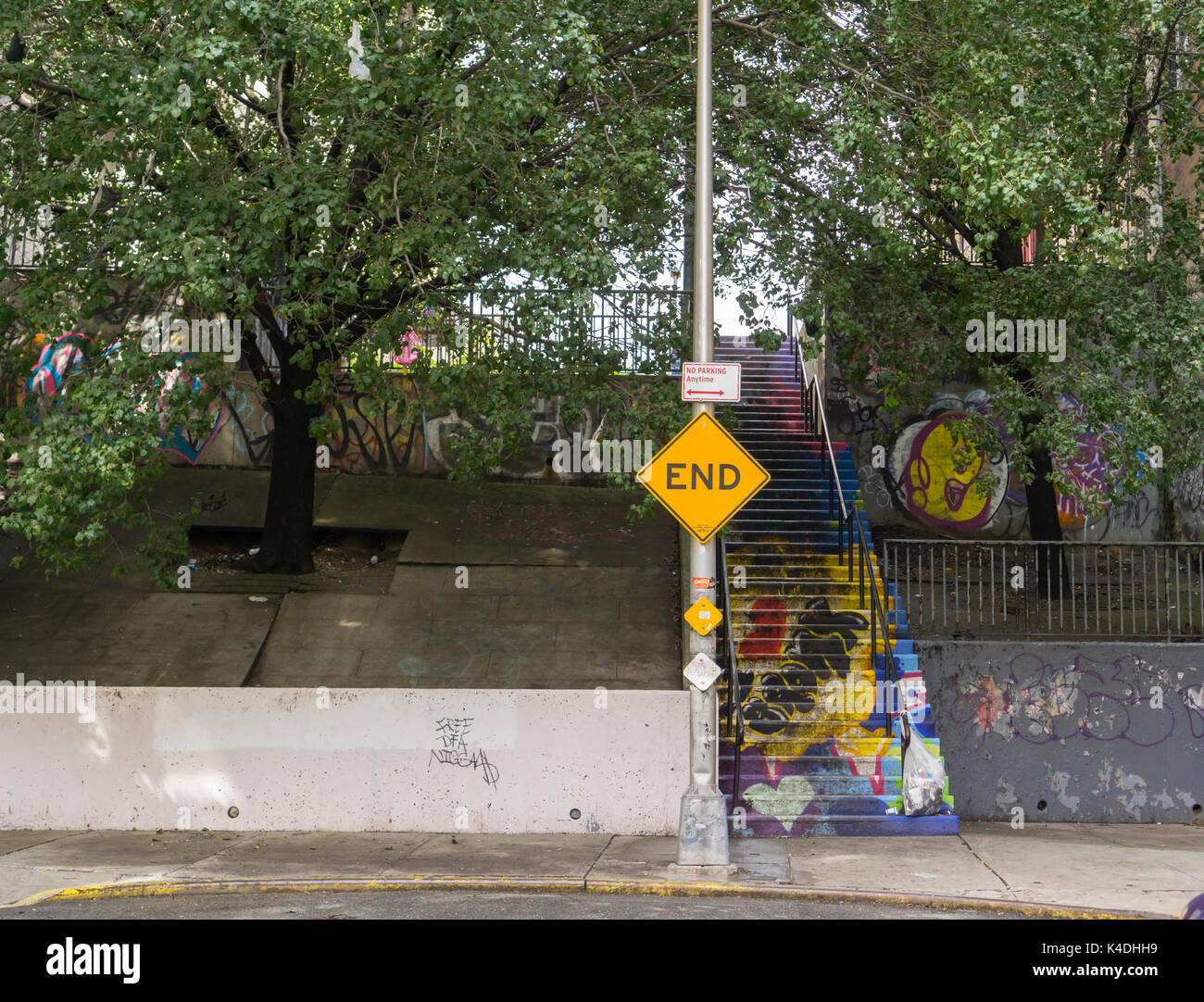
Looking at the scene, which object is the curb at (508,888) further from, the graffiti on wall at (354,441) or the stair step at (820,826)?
the graffiti on wall at (354,441)

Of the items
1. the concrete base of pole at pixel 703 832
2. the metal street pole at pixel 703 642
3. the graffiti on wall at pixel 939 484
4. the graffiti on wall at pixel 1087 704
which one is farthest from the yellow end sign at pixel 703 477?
the graffiti on wall at pixel 939 484

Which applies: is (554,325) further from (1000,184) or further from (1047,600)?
(1047,600)

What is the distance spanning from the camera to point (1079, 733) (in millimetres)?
12398

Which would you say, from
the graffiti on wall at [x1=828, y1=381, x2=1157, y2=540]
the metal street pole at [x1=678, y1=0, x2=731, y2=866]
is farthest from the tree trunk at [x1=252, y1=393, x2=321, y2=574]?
the graffiti on wall at [x1=828, y1=381, x2=1157, y2=540]

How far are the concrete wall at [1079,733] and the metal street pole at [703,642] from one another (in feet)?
12.7

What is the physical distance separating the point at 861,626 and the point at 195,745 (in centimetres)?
719

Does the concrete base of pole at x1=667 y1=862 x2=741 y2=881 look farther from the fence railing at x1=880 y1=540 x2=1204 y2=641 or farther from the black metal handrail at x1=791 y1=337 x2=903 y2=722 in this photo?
the fence railing at x1=880 y1=540 x2=1204 y2=641

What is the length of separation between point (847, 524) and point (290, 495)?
24.2 feet

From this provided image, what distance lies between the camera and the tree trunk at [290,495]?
15656mm

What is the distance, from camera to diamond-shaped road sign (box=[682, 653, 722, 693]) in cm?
965

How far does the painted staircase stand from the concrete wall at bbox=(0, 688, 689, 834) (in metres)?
1.18

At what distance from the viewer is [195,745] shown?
1101cm

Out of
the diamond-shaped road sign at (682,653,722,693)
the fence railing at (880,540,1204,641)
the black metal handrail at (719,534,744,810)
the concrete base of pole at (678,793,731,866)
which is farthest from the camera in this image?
the fence railing at (880,540,1204,641)

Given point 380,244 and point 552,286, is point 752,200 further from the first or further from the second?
point 380,244
